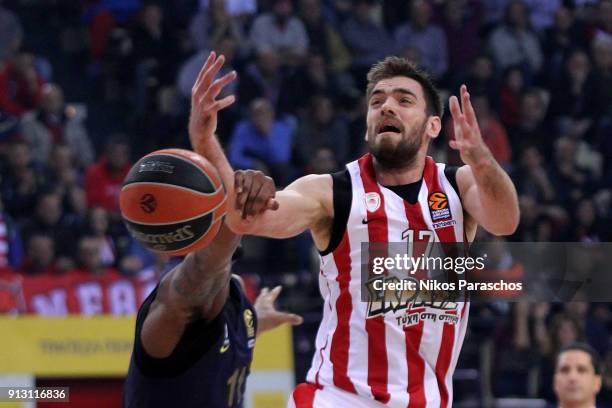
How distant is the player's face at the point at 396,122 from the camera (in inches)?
217

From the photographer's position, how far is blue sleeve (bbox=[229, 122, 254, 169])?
12711 millimetres

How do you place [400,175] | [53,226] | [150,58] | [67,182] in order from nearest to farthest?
[400,175] < [53,226] < [67,182] < [150,58]

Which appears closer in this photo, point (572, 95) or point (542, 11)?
point (572, 95)

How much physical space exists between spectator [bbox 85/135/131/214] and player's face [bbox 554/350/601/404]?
19.2 ft

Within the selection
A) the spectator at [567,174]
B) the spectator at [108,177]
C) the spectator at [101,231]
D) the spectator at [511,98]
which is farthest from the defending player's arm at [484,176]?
the spectator at [511,98]

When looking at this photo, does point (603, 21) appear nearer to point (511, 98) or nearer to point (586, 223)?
point (511, 98)

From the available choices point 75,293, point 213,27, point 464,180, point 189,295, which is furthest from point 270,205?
point 213,27

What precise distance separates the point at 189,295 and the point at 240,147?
776cm

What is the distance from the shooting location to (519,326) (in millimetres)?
11211

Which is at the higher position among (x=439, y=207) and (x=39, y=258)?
(x=439, y=207)

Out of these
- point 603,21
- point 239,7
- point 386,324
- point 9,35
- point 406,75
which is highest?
point 239,7

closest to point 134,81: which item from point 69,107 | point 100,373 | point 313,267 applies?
point 69,107

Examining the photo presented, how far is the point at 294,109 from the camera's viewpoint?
45.1ft

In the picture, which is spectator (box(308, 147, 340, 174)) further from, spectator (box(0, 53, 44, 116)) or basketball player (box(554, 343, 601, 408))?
basketball player (box(554, 343, 601, 408))
